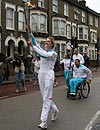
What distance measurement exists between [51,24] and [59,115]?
28.5m

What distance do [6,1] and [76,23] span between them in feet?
56.7

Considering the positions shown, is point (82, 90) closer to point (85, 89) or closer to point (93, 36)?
point (85, 89)

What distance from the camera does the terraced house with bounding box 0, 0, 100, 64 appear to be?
2902 centimetres

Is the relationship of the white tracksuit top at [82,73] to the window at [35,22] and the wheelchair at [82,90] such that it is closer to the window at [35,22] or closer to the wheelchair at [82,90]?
the wheelchair at [82,90]

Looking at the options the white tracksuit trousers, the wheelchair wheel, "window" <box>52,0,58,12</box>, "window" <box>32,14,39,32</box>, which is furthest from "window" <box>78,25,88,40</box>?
the white tracksuit trousers

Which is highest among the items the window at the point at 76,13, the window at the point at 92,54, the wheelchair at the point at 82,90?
the window at the point at 76,13

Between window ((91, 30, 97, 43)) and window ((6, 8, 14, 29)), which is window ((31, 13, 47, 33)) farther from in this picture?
window ((91, 30, 97, 43))

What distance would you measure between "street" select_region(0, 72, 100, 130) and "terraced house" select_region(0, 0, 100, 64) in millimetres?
11432

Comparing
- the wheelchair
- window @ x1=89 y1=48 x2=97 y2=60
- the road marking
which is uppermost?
window @ x1=89 y1=48 x2=97 y2=60

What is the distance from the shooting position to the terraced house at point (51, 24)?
29.0 m

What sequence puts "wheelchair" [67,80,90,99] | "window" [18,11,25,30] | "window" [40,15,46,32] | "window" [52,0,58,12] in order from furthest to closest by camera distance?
"window" [52,0,58,12] → "window" [40,15,46,32] → "window" [18,11,25,30] → "wheelchair" [67,80,90,99]

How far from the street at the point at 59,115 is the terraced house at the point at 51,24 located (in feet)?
37.5

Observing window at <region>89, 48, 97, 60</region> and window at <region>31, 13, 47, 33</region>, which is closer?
window at <region>31, 13, 47, 33</region>

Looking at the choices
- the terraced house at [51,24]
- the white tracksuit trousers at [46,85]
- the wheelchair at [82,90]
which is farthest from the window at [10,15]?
the white tracksuit trousers at [46,85]
